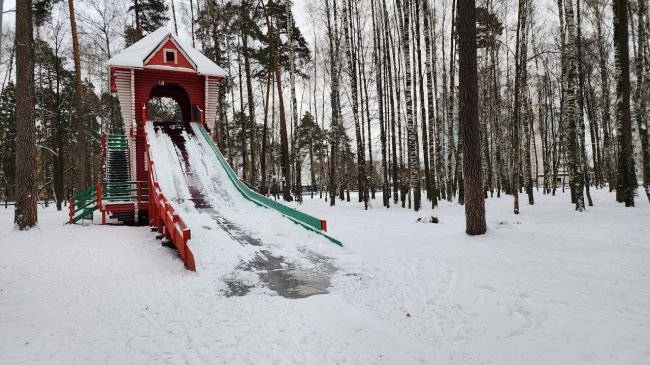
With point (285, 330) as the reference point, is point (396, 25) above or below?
above

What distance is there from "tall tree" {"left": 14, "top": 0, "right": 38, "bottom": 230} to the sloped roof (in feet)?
18.2

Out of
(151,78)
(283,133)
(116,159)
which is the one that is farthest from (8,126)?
(283,133)

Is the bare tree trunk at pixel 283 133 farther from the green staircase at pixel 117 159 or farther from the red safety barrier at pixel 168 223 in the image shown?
the green staircase at pixel 117 159

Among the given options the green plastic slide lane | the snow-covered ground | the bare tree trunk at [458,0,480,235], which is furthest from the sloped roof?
the bare tree trunk at [458,0,480,235]

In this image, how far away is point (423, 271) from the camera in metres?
5.70

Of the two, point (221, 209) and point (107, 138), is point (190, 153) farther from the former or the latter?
point (107, 138)

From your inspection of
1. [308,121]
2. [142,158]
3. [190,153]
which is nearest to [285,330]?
[190,153]

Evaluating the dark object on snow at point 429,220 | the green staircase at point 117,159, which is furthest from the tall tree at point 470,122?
the green staircase at point 117,159

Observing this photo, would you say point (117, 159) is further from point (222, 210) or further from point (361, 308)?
point (361, 308)

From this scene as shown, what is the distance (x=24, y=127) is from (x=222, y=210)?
228 inches

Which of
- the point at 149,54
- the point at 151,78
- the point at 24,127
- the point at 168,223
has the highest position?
the point at 149,54

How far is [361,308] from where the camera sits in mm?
4520

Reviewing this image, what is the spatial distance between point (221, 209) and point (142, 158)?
24.7 ft

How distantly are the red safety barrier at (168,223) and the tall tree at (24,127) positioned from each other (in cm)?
302
